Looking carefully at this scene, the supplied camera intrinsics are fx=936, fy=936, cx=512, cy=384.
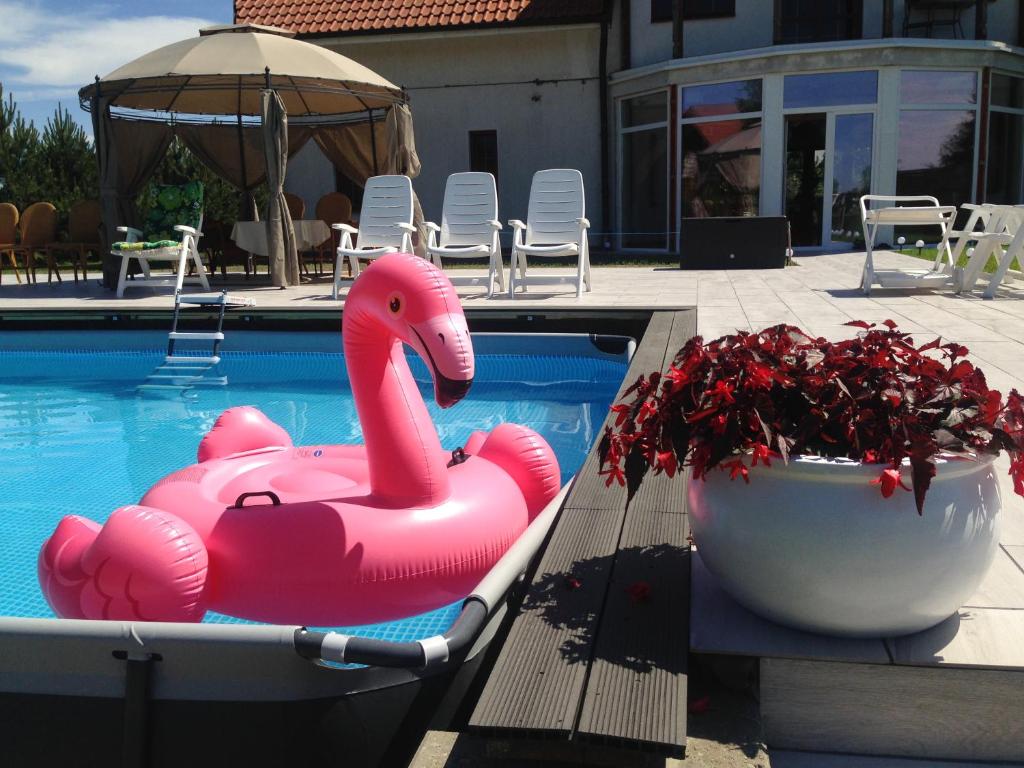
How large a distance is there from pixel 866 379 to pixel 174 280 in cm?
995

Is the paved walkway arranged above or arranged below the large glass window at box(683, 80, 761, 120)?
below

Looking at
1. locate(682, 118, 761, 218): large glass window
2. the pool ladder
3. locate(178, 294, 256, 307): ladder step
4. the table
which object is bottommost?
the pool ladder

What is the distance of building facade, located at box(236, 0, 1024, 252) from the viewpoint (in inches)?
562

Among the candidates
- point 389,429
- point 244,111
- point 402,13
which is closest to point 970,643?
point 389,429

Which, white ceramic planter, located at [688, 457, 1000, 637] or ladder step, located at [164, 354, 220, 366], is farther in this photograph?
ladder step, located at [164, 354, 220, 366]

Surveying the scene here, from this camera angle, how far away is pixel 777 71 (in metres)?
14.2

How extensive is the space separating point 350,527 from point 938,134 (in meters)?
14.2

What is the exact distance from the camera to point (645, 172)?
16.0 metres

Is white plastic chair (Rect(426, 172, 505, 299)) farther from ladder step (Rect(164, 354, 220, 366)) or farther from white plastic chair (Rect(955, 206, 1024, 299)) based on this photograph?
white plastic chair (Rect(955, 206, 1024, 299))

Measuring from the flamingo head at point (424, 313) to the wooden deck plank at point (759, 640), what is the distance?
3.47 ft

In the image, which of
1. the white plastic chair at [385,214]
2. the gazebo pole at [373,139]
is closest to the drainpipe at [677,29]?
the gazebo pole at [373,139]

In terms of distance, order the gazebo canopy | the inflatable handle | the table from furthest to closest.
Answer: the table < the gazebo canopy < the inflatable handle

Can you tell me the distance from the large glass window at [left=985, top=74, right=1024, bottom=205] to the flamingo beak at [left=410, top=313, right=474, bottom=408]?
575 inches

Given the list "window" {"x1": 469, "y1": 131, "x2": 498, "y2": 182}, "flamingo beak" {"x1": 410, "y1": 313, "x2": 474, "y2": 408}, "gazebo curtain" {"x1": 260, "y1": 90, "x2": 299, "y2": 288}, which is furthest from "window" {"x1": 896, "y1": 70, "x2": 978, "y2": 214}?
"flamingo beak" {"x1": 410, "y1": 313, "x2": 474, "y2": 408}
